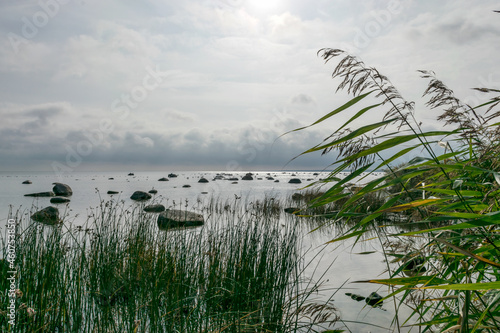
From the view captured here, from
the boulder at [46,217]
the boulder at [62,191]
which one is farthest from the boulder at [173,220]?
the boulder at [62,191]

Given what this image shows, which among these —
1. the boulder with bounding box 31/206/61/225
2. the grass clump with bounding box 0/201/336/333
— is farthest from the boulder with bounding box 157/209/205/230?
the boulder with bounding box 31/206/61/225

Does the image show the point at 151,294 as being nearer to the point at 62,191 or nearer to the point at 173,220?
the point at 173,220

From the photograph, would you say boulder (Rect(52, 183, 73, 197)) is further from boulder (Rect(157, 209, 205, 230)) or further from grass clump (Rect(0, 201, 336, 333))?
grass clump (Rect(0, 201, 336, 333))

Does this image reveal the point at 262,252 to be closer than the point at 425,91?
No

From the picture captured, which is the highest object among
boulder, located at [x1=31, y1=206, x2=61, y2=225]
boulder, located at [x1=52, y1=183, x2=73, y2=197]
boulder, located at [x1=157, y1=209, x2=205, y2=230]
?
boulder, located at [x1=31, y1=206, x2=61, y2=225]

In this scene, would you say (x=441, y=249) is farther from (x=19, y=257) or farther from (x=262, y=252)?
(x=19, y=257)

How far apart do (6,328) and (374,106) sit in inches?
116

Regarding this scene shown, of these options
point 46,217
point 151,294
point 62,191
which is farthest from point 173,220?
point 62,191

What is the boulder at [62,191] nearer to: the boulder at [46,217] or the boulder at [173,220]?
the boulder at [46,217]

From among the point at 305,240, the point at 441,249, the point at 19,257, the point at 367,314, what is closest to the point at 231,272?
the point at 367,314

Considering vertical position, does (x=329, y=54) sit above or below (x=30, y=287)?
above

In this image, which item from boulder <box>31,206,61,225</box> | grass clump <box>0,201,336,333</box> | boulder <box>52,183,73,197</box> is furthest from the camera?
boulder <box>52,183,73,197</box>

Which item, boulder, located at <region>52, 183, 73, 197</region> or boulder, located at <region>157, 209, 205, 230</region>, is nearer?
boulder, located at <region>157, 209, 205, 230</region>

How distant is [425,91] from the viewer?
74.2 inches
